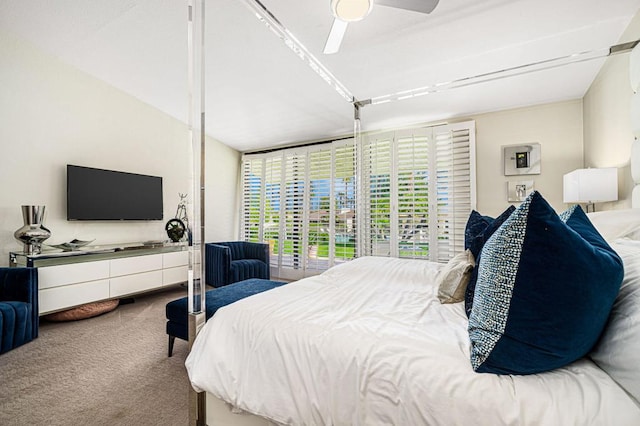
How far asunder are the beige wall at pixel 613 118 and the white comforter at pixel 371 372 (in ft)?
6.67

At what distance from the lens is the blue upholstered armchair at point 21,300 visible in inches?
92.2

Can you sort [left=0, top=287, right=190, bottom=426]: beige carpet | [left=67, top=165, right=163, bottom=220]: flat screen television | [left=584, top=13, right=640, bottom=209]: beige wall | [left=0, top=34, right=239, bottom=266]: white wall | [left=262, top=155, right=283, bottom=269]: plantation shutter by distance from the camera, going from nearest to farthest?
1. [left=0, top=287, right=190, bottom=426]: beige carpet
2. [left=584, top=13, right=640, bottom=209]: beige wall
3. [left=0, top=34, right=239, bottom=266]: white wall
4. [left=67, top=165, right=163, bottom=220]: flat screen television
5. [left=262, top=155, right=283, bottom=269]: plantation shutter

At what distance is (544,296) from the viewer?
0.74 metres

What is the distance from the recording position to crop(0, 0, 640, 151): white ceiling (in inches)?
84.7

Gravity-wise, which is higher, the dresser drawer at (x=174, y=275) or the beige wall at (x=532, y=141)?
the beige wall at (x=532, y=141)

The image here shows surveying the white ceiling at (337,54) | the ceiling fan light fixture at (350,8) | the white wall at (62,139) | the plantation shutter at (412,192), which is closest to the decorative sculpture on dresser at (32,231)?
the white wall at (62,139)

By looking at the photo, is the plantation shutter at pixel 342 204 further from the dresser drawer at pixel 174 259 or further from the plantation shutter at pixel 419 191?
the dresser drawer at pixel 174 259

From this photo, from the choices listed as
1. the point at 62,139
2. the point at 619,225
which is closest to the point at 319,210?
Answer: the point at 62,139

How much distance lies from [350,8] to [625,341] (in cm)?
190

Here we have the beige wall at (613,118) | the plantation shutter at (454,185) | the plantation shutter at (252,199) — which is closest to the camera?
the beige wall at (613,118)

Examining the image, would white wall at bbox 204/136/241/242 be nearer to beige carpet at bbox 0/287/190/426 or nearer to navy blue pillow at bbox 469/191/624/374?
beige carpet at bbox 0/287/190/426

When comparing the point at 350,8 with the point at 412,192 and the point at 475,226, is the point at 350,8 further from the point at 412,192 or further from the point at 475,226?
the point at 412,192

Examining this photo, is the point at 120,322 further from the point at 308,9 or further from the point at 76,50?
the point at 308,9

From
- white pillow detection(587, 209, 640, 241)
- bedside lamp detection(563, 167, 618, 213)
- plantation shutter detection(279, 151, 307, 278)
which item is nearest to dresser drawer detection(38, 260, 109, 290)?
plantation shutter detection(279, 151, 307, 278)
